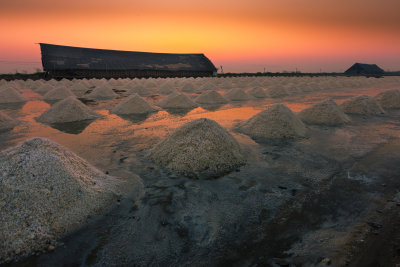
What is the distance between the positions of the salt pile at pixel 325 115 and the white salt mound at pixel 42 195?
20.9ft

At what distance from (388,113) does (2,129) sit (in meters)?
12.4

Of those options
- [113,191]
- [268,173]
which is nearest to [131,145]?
[113,191]

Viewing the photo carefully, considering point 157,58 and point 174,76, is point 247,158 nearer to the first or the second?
point 174,76

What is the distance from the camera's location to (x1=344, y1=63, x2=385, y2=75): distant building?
4381 centimetres

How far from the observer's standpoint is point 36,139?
9.06 ft

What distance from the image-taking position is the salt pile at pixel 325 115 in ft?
23.2

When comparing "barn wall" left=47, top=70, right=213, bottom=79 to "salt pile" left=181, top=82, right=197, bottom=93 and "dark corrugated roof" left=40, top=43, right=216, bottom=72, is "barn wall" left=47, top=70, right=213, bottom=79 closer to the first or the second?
"dark corrugated roof" left=40, top=43, right=216, bottom=72

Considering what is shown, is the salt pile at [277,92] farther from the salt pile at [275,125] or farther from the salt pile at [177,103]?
the salt pile at [275,125]

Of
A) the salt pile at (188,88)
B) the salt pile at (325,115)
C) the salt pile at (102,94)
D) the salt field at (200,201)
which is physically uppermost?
the salt pile at (188,88)

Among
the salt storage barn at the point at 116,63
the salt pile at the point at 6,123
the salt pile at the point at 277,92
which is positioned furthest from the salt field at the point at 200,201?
the salt storage barn at the point at 116,63

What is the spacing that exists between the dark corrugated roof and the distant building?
29970 mm

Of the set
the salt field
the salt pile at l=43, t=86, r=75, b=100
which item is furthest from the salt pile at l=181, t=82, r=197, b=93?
the salt field

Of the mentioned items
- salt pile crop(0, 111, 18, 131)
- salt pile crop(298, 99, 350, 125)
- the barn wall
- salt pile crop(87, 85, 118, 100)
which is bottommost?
salt pile crop(0, 111, 18, 131)

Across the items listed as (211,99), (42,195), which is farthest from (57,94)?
(42,195)
